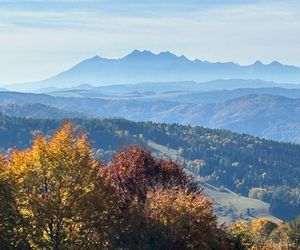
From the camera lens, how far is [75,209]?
36.4 meters

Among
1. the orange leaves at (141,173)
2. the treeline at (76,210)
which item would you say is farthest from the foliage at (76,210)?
the orange leaves at (141,173)

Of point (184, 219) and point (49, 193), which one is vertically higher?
point (49, 193)

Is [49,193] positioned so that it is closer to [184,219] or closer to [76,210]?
[76,210]

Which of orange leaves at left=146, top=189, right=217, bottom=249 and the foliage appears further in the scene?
orange leaves at left=146, top=189, right=217, bottom=249

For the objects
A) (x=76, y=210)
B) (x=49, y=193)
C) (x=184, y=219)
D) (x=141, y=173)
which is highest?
(x=49, y=193)

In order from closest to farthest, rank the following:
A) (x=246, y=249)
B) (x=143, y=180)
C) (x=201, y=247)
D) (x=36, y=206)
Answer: (x=36, y=206)
(x=201, y=247)
(x=246, y=249)
(x=143, y=180)

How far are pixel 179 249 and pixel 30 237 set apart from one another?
9.03 m

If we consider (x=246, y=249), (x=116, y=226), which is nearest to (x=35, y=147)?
(x=116, y=226)

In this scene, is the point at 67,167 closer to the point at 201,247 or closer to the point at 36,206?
the point at 36,206

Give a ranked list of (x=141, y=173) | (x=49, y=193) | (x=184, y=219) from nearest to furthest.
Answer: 1. (x=49, y=193)
2. (x=184, y=219)
3. (x=141, y=173)

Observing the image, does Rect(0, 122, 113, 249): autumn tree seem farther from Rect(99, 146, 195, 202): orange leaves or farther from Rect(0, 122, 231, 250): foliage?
Rect(99, 146, 195, 202): orange leaves

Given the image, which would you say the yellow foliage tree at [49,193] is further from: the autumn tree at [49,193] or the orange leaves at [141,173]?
the orange leaves at [141,173]

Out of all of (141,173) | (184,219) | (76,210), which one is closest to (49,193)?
(76,210)

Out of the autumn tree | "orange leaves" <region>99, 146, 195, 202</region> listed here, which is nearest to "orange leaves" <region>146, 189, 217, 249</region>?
the autumn tree
